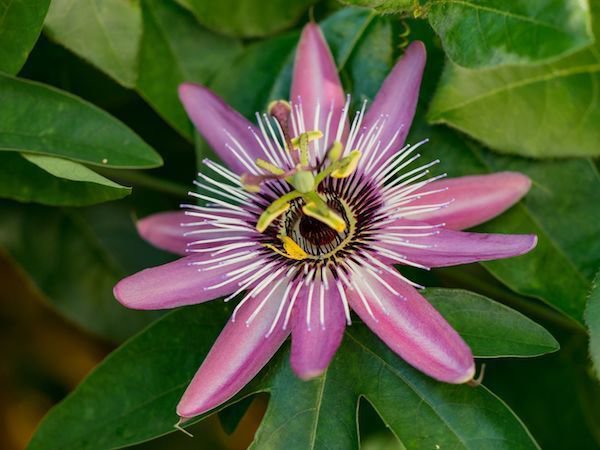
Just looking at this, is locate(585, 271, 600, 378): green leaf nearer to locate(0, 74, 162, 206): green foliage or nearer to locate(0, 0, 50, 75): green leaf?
locate(0, 74, 162, 206): green foliage

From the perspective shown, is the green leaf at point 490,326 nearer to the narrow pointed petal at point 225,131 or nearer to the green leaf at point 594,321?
the green leaf at point 594,321

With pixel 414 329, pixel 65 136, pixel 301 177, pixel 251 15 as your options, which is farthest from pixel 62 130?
pixel 414 329

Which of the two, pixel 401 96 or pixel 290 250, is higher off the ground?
pixel 401 96

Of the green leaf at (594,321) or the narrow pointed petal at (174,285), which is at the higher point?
the green leaf at (594,321)

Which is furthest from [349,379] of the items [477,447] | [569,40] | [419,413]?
[569,40]

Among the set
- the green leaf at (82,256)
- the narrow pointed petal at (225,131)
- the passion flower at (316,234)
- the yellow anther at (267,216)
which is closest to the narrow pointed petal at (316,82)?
the passion flower at (316,234)

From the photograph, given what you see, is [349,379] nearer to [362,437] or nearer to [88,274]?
[362,437]

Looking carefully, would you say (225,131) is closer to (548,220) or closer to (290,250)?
(290,250)
